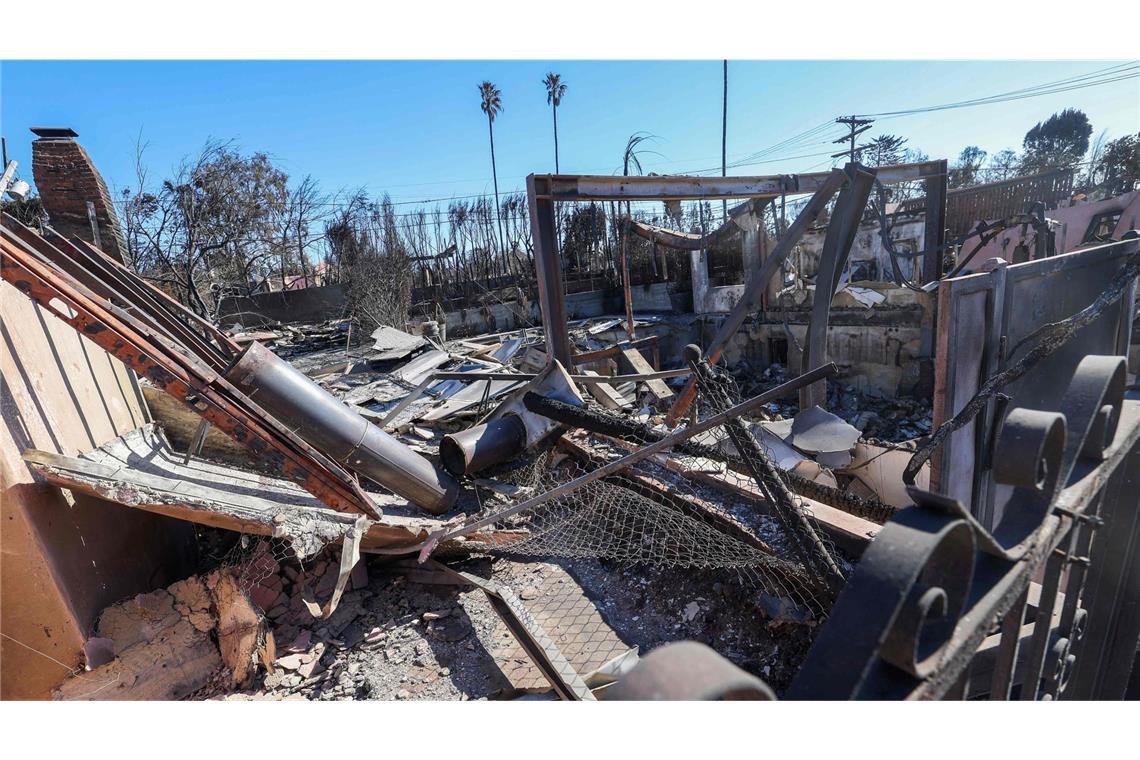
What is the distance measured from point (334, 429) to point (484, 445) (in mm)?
1199

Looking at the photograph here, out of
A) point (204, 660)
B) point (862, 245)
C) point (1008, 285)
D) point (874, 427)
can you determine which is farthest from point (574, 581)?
point (862, 245)

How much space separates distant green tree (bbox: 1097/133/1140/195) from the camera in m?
18.4

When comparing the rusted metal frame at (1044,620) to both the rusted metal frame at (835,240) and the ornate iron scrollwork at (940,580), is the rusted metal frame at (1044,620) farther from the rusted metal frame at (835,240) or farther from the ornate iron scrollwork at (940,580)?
the rusted metal frame at (835,240)

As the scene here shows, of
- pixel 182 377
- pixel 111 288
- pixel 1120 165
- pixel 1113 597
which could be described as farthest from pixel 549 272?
pixel 1120 165

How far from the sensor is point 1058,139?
34.4m

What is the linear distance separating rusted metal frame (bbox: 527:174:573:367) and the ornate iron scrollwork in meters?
3.73

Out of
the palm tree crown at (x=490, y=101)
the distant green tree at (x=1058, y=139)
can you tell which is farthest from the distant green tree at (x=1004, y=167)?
the palm tree crown at (x=490, y=101)

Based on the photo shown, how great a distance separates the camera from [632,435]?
12.0ft

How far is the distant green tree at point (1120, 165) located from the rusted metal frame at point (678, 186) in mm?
20737

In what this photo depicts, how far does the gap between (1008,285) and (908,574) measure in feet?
10.1

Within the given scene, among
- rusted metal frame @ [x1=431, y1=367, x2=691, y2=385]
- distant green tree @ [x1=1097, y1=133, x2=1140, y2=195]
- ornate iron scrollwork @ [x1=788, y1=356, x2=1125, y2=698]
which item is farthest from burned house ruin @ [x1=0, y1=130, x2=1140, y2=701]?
distant green tree @ [x1=1097, y1=133, x2=1140, y2=195]

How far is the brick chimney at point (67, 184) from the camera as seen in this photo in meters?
7.41

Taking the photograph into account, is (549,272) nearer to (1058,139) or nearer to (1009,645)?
(1009,645)

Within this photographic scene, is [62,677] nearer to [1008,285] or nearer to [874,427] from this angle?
[1008,285]
